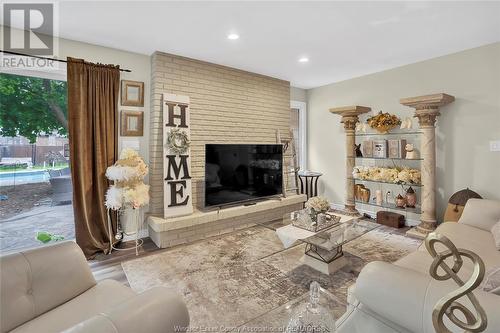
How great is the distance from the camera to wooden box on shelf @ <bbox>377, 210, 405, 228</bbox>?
3906 millimetres

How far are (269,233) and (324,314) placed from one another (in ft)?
8.32

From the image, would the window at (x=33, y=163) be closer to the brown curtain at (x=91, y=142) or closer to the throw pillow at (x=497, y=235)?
the brown curtain at (x=91, y=142)

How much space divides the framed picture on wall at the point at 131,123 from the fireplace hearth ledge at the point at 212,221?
1122 millimetres

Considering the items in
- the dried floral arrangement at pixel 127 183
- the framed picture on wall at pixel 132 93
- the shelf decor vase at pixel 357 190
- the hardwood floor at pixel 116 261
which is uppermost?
the framed picture on wall at pixel 132 93

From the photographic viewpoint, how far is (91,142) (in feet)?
9.82

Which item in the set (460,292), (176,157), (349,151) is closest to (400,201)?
(349,151)

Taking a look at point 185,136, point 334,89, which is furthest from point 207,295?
point 334,89

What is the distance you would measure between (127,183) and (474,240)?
3.44 metres

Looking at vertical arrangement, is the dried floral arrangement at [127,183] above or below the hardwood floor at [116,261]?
above

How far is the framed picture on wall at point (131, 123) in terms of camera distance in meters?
3.26

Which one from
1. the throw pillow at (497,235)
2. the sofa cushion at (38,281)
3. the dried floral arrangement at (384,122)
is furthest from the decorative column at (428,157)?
the sofa cushion at (38,281)

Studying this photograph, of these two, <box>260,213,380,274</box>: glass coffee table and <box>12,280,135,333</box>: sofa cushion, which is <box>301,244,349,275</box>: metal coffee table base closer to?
<box>260,213,380,274</box>: glass coffee table

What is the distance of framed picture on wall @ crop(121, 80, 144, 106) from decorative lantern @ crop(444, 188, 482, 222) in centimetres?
429

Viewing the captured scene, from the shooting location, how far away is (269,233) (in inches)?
144
